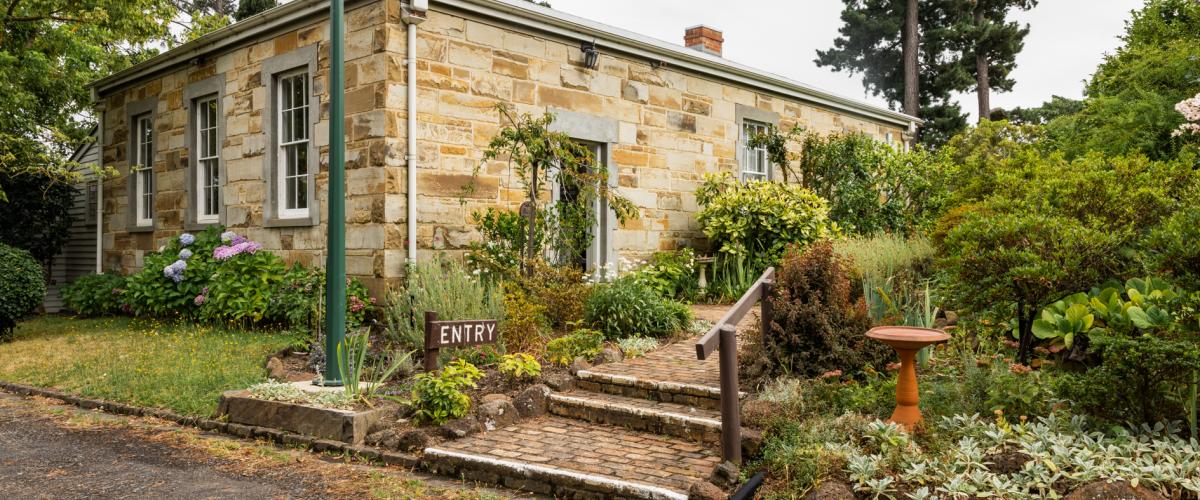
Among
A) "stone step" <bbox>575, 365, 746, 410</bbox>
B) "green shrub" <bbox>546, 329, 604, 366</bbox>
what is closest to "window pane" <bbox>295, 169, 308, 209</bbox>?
"green shrub" <bbox>546, 329, 604, 366</bbox>

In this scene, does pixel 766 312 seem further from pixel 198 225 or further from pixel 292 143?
pixel 198 225

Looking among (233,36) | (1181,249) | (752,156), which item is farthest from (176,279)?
(1181,249)

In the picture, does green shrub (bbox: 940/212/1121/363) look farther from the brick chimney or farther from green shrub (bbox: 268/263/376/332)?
the brick chimney

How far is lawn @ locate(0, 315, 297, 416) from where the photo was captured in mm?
7297

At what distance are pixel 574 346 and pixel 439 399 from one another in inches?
75.9

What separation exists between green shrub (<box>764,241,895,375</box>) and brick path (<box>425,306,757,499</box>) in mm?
634

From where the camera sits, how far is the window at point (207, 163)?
12.1 m

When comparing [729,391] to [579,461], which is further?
[579,461]

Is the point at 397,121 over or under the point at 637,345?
over

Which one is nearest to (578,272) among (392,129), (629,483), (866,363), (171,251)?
(392,129)

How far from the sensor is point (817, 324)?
6293mm

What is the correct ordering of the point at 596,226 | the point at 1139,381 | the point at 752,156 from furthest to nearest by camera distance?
1. the point at 752,156
2. the point at 596,226
3. the point at 1139,381

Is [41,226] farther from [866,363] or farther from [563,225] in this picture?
[866,363]

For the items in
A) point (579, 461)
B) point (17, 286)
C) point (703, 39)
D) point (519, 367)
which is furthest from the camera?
point (703, 39)
